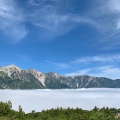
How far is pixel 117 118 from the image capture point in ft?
571

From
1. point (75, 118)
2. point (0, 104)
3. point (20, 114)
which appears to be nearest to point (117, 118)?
point (75, 118)

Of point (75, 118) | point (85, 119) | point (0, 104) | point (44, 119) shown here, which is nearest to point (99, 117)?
point (85, 119)

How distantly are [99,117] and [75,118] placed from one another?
3087cm

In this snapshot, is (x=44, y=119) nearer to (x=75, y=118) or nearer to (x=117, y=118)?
(x=75, y=118)

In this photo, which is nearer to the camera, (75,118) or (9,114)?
(9,114)

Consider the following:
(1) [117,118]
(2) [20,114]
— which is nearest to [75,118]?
(1) [117,118]

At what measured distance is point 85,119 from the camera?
174 m

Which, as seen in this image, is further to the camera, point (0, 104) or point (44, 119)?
point (44, 119)

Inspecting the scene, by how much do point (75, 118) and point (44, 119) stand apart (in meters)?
20.8

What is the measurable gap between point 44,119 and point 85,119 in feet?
98.2

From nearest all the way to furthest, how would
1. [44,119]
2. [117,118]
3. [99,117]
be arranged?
1. [99,117]
2. [117,118]
3. [44,119]

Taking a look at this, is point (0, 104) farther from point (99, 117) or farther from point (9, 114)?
point (99, 117)

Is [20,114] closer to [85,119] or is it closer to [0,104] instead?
[0,104]

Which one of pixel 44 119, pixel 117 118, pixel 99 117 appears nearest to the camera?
pixel 99 117
